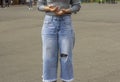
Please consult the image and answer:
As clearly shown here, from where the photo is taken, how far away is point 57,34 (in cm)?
520

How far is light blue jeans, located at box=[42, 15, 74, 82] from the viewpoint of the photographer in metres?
5.16

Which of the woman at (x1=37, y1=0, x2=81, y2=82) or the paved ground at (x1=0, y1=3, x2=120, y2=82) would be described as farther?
the paved ground at (x1=0, y1=3, x2=120, y2=82)

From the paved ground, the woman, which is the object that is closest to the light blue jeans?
the woman

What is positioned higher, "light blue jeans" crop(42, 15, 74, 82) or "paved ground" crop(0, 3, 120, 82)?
"light blue jeans" crop(42, 15, 74, 82)

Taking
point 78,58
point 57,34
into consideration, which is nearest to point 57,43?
point 57,34

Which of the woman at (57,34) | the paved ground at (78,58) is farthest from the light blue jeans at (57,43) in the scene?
the paved ground at (78,58)

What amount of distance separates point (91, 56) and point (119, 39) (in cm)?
410

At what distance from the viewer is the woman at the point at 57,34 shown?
5.15m

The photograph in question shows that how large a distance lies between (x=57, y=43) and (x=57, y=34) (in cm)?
12

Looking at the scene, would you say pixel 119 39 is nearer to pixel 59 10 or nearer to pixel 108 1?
pixel 59 10

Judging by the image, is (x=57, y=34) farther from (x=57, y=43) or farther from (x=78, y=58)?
(x=78, y=58)

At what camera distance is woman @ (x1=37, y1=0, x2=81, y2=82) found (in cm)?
515

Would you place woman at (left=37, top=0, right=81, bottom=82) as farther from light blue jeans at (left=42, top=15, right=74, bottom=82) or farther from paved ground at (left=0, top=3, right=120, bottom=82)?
paved ground at (left=0, top=3, right=120, bottom=82)

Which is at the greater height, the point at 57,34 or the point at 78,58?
the point at 57,34
